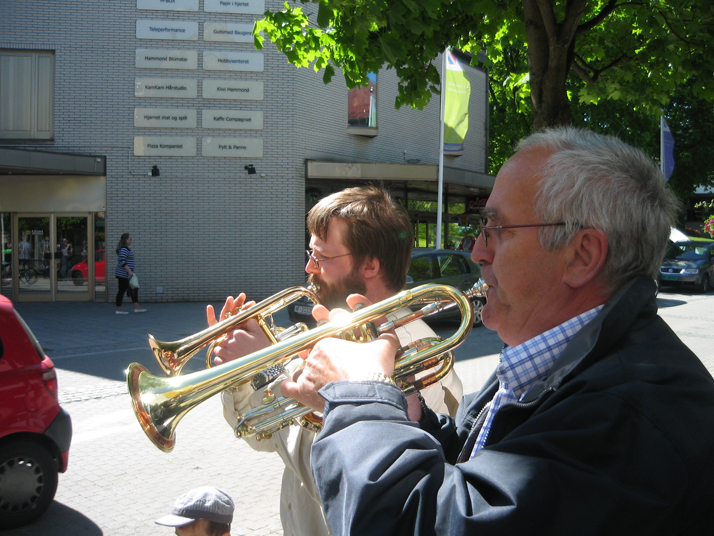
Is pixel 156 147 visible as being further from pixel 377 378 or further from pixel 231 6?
pixel 377 378

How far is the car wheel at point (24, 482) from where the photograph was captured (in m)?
3.98

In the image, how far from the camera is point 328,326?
175 centimetres

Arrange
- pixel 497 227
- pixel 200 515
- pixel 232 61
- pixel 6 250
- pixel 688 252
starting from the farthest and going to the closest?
1. pixel 688 252
2. pixel 6 250
3. pixel 232 61
4. pixel 200 515
5. pixel 497 227

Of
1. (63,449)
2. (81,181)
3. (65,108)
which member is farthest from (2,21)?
(63,449)

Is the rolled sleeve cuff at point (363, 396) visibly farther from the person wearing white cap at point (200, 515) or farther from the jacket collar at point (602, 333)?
the person wearing white cap at point (200, 515)

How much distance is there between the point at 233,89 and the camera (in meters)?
15.8

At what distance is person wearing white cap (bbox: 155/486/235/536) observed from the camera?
9.52 feet

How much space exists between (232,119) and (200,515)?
13981 millimetres

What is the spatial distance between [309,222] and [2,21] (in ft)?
54.0

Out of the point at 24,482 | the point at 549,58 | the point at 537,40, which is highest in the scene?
the point at 537,40

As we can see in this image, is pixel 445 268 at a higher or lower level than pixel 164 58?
lower

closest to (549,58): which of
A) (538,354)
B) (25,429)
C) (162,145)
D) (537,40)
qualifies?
(537,40)

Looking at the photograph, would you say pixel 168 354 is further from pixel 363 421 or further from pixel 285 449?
pixel 363 421

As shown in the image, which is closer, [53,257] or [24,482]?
[24,482]
